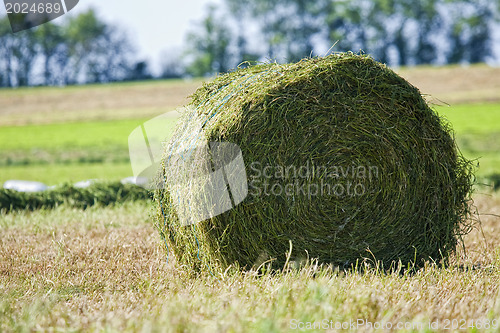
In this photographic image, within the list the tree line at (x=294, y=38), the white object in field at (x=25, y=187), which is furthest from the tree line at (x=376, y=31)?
the white object in field at (x=25, y=187)

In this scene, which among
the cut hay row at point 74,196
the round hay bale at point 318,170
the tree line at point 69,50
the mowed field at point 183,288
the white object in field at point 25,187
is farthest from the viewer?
the tree line at point 69,50

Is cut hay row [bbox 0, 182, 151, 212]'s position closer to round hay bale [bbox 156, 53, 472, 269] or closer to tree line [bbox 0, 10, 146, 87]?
round hay bale [bbox 156, 53, 472, 269]

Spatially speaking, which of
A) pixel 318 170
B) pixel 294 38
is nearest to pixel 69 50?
pixel 294 38

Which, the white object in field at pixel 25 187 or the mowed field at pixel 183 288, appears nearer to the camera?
the mowed field at pixel 183 288

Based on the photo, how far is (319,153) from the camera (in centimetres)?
402

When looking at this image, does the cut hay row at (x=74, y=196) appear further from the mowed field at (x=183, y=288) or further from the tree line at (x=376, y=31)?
the tree line at (x=376, y=31)

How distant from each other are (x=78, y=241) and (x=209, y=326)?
2.88 metres

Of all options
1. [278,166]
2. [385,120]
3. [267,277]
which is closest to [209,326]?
[267,277]

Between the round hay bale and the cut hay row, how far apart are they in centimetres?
367

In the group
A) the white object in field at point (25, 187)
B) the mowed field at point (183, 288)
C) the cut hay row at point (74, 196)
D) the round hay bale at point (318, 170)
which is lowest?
the cut hay row at point (74, 196)

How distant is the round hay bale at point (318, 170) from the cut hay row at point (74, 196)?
367cm

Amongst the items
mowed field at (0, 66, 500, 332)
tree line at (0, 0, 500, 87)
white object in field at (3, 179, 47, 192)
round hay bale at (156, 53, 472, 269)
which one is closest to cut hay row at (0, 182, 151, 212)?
white object in field at (3, 179, 47, 192)

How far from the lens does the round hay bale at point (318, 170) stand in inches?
152

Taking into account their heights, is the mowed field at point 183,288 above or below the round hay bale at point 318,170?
below
